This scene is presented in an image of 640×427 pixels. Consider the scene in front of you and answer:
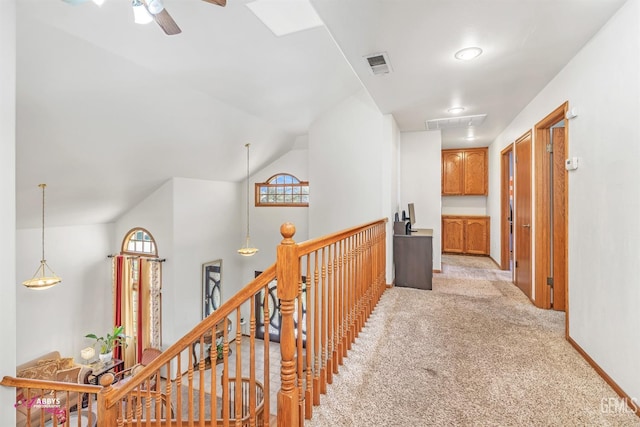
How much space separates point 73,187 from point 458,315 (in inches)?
218

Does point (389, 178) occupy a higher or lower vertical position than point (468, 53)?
lower

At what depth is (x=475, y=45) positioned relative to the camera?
233 cm

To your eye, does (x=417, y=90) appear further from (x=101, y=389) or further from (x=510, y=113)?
(x=101, y=389)

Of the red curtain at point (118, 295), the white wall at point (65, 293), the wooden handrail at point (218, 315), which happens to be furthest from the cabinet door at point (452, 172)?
the white wall at point (65, 293)

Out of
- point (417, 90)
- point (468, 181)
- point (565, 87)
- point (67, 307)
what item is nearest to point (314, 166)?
point (417, 90)

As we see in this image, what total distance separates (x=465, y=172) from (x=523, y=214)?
297cm

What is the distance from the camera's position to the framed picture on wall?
21.4 ft

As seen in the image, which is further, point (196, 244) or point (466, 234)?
point (466, 234)

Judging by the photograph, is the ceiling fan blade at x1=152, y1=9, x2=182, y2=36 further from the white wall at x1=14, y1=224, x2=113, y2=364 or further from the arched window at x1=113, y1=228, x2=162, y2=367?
the white wall at x1=14, y1=224, x2=113, y2=364

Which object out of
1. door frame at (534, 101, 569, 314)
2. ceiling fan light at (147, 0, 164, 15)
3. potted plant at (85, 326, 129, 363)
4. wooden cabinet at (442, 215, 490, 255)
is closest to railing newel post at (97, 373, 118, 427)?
ceiling fan light at (147, 0, 164, 15)

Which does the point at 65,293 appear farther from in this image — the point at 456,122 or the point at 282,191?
the point at 456,122

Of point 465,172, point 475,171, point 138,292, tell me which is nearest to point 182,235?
point 138,292

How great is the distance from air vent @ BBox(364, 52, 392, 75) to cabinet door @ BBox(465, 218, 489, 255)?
15.9 feet

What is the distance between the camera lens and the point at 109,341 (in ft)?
20.0
